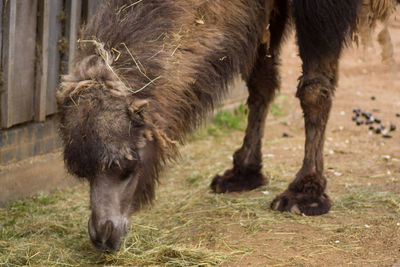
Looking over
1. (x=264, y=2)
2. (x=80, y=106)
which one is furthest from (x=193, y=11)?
(x=80, y=106)

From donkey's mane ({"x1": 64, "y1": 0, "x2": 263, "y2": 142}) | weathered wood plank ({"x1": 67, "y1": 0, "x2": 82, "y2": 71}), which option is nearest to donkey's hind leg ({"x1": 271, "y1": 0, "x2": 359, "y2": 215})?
donkey's mane ({"x1": 64, "y1": 0, "x2": 263, "y2": 142})

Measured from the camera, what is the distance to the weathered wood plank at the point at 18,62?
16.0 feet

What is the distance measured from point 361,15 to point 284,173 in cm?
185

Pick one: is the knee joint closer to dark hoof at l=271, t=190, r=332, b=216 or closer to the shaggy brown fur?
the shaggy brown fur

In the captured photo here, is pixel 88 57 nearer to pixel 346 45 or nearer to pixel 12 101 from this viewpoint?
pixel 12 101

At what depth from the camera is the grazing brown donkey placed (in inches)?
141

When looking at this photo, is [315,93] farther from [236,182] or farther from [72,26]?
[72,26]

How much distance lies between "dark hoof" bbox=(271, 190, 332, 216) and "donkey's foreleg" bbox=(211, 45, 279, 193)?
646 millimetres

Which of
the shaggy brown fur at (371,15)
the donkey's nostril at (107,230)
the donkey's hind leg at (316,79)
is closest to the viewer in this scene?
the donkey's nostril at (107,230)

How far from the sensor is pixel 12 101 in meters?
5.06

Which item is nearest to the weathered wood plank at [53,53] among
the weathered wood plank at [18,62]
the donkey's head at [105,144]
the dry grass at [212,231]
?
the weathered wood plank at [18,62]

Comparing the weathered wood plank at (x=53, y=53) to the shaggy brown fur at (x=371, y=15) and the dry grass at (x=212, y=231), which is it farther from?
the shaggy brown fur at (x=371, y=15)

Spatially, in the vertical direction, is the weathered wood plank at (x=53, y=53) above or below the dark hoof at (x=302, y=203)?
above

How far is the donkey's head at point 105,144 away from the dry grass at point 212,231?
36 centimetres
